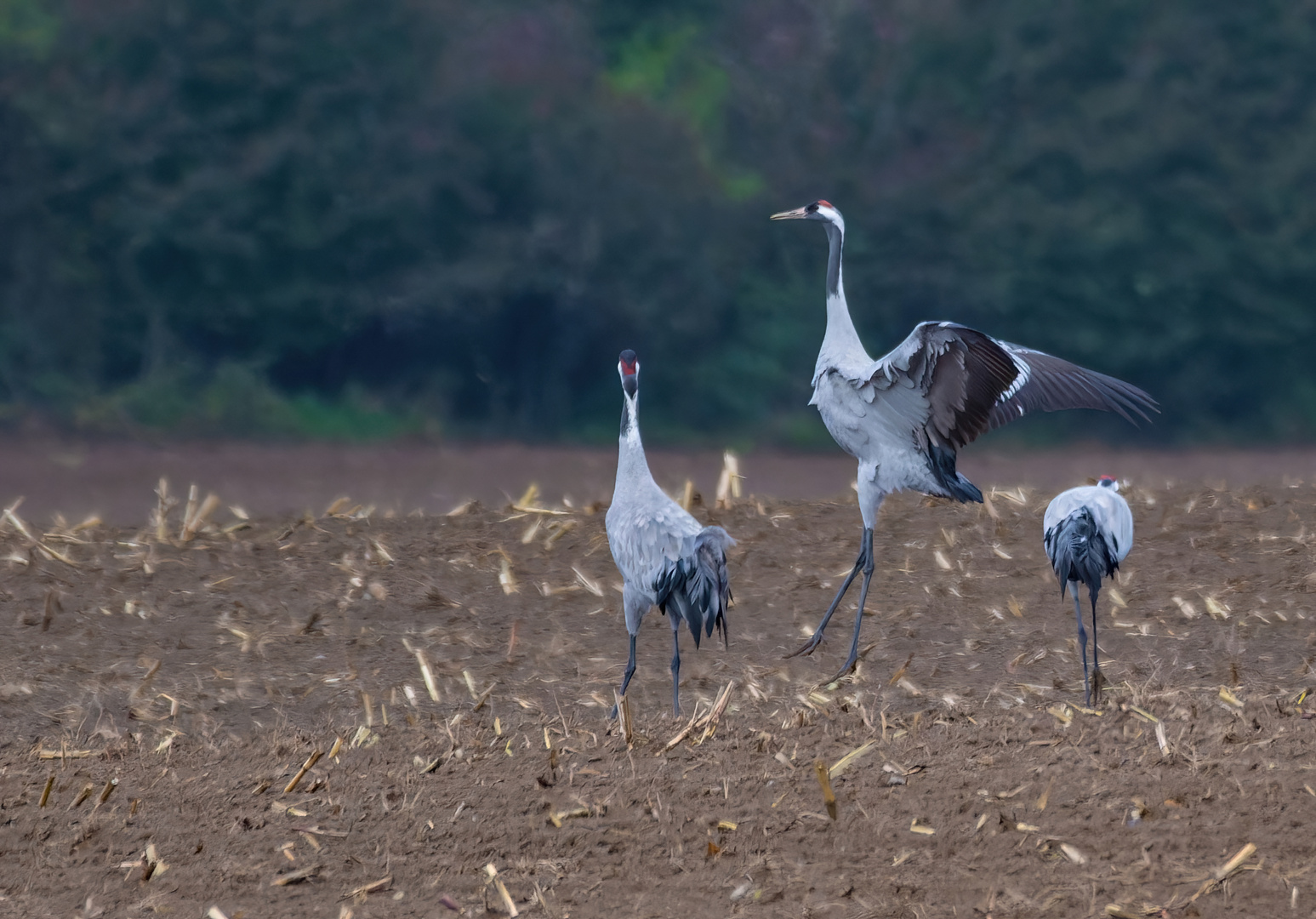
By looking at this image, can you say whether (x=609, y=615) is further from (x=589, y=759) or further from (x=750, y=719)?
(x=589, y=759)

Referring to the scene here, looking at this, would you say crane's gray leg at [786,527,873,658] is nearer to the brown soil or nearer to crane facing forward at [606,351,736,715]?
the brown soil

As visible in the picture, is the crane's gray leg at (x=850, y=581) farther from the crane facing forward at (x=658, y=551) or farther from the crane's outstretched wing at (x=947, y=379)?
the crane facing forward at (x=658, y=551)

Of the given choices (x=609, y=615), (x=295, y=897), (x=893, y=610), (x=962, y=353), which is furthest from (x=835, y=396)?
(x=295, y=897)

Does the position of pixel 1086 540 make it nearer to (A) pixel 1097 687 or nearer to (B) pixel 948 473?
(A) pixel 1097 687

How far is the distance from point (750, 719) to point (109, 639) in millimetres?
3160

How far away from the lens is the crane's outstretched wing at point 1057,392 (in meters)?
5.77

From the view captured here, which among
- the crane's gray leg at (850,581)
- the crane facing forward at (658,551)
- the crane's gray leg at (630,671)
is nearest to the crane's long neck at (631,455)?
the crane facing forward at (658,551)

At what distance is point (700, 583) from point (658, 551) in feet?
0.63

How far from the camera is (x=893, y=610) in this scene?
6.72 metres

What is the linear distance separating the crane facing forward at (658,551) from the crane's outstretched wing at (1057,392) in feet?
4.72

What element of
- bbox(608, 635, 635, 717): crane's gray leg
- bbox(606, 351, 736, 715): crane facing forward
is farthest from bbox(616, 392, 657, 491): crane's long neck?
bbox(608, 635, 635, 717): crane's gray leg

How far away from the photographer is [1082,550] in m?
5.33

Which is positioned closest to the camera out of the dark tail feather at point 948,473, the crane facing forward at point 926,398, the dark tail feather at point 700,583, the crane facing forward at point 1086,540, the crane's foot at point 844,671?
the dark tail feather at point 700,583

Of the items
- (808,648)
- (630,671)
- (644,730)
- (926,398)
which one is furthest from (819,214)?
(644,730)
